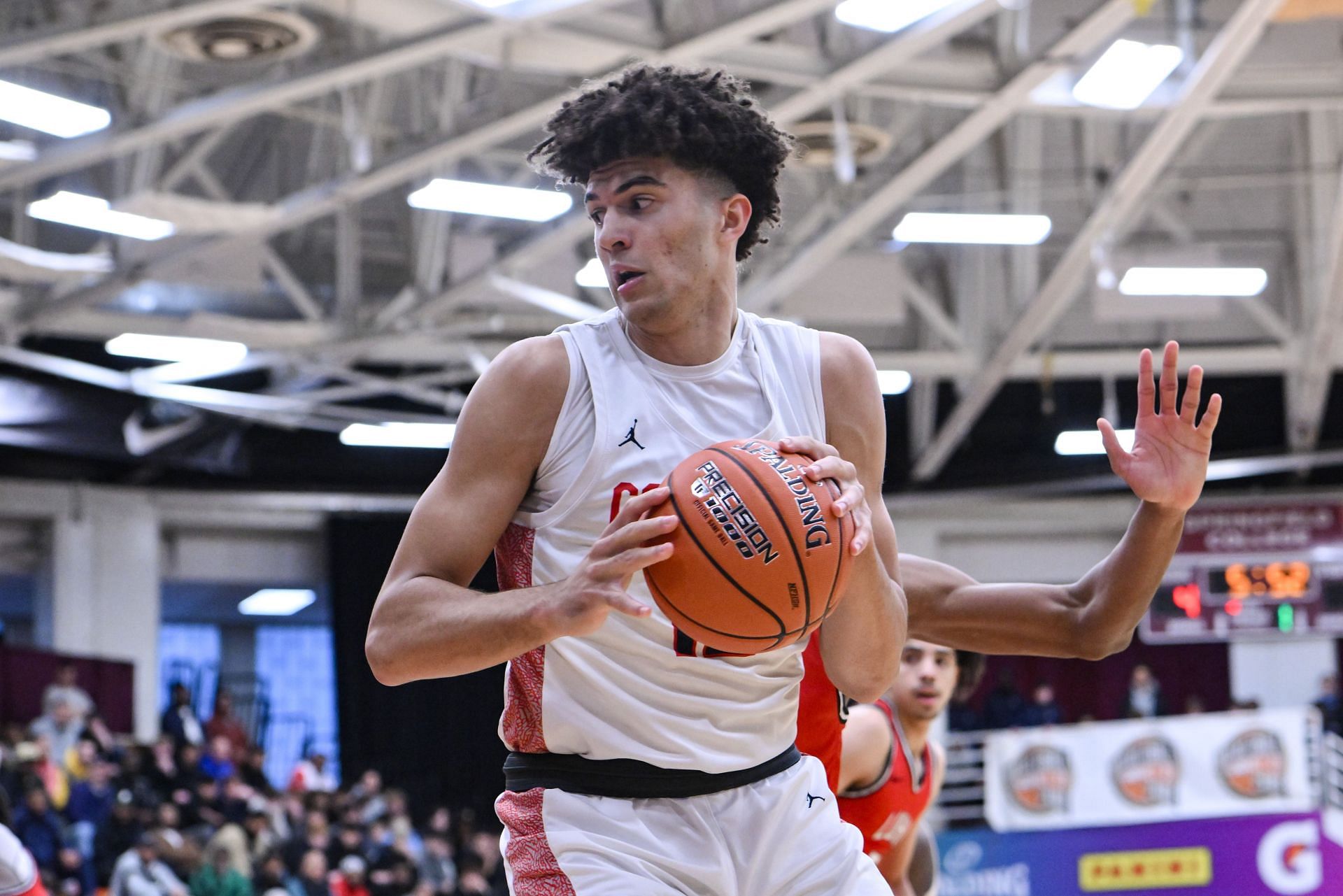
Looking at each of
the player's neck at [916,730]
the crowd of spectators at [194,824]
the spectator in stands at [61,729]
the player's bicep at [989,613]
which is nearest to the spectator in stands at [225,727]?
the crowd of spectators at [194,824]

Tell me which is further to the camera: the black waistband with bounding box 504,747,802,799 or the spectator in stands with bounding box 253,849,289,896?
the spectator in stands with bounding box 253,849,289,896

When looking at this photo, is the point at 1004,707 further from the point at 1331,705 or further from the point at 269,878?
the point at 269,878

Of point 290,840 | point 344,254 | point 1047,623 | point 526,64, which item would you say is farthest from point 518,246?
point 1047,623

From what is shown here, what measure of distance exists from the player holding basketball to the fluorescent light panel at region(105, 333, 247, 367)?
14.8 metres

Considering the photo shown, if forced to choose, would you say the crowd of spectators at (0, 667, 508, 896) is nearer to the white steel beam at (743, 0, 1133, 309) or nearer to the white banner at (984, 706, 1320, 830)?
the white banner at (984, 706, 1320, 830)

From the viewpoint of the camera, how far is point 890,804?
223 inches

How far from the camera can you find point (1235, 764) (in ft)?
47.6

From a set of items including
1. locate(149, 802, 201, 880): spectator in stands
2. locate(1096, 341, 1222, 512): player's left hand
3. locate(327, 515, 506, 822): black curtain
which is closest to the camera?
locate(1096, 341, 1222, 512): player's left hand

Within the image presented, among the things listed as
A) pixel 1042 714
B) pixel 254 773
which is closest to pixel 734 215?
pixel 254 773

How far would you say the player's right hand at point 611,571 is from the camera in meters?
2.53

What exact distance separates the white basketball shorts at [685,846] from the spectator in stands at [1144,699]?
19.0m

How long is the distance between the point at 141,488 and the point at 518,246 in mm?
8679

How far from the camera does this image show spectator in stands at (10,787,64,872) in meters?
13.1

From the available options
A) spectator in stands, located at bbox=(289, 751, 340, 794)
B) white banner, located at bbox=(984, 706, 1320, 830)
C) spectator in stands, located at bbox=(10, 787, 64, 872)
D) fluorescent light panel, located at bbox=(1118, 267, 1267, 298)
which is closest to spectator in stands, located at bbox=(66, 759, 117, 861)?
spectator in stands, located at bbox=(10, 787, 64, 872)
